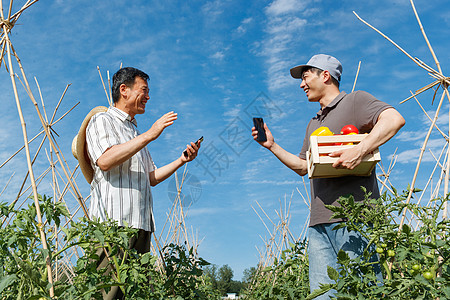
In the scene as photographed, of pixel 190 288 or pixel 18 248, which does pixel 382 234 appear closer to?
pixel 190 288

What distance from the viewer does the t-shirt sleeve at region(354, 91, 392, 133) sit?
1722mm

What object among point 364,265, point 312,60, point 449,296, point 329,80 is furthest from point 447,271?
point 312,60

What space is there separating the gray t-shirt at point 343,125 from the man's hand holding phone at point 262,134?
1.12ft

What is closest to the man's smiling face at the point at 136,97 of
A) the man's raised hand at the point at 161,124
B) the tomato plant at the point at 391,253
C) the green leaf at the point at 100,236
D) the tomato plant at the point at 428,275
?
the man's raised hand at the point at 161,124

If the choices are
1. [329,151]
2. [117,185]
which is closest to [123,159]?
[117,185]

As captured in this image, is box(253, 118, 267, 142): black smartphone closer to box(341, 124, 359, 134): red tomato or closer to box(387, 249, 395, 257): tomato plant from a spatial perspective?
box(341, 124, 359, 134): red tomato

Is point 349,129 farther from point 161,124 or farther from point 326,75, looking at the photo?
point 161,124

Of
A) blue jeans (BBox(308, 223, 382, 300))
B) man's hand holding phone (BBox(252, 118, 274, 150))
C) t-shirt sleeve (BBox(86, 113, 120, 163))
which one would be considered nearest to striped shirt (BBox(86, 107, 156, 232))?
t-shirt sleeve (BBox(86, 113, 120, 163))

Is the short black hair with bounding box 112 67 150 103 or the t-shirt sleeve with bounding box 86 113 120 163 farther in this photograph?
the short black hair with bounding box 112 67 150 103

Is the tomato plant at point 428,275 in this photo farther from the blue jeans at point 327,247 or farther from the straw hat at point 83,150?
the straw hat at point 83,150

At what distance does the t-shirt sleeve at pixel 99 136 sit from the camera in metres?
1.93

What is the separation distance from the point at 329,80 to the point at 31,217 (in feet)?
4.89

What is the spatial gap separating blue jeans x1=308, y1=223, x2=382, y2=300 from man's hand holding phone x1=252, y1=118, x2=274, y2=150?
1.74 ft

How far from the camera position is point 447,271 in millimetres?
1479
